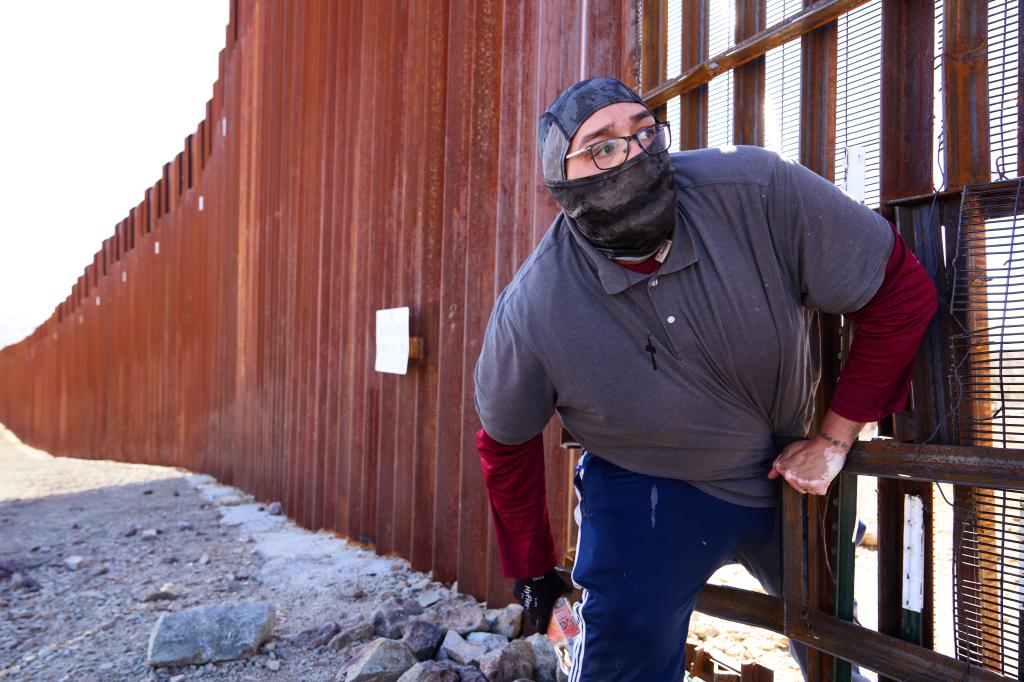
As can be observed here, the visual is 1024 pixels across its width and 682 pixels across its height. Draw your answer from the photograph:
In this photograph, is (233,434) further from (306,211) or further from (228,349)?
(306,211)

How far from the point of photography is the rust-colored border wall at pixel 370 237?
3.67m

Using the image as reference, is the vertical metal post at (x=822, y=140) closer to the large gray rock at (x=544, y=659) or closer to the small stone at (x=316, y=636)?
the large gray rock at (x=544, y=659)

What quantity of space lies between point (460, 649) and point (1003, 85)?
2.61 m

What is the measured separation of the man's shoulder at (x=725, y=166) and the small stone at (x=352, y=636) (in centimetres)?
240

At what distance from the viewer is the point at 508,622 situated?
3320 mm

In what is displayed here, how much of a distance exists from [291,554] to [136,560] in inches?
40.4

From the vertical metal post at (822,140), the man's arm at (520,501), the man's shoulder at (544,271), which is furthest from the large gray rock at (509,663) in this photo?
the man's shoulder at (544,271)

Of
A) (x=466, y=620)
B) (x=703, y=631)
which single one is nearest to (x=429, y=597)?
(x=466, y=620)

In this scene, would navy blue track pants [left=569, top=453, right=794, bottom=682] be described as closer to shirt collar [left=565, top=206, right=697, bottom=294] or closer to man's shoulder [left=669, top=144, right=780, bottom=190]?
shirt collar [left=565, top=206, right=697, bottom=294]

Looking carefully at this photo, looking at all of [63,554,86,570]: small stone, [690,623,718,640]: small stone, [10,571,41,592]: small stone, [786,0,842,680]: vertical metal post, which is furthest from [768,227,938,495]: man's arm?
[63,554,86,570]: small stone

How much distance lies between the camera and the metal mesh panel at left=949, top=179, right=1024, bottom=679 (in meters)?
1.84

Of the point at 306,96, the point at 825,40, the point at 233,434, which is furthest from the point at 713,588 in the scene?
the point at 233,434

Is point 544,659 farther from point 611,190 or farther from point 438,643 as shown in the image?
point 611,190

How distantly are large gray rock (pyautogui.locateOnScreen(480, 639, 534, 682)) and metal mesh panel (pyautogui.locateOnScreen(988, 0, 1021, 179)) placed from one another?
86.5 inches
